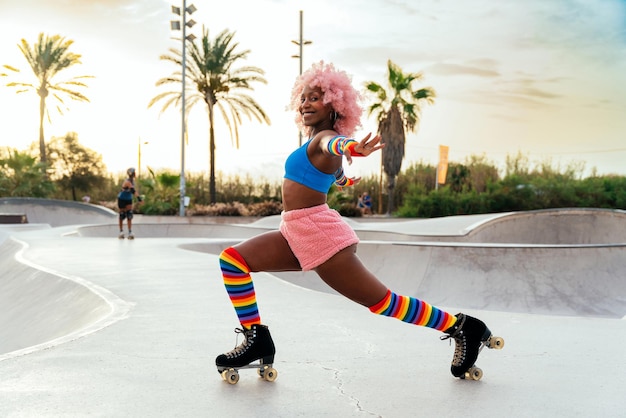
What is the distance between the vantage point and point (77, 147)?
5488 cm

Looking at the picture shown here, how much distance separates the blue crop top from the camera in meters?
3.59

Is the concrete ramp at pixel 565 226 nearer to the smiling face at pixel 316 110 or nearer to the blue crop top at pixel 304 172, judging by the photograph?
the smiling face at pixel 316 110

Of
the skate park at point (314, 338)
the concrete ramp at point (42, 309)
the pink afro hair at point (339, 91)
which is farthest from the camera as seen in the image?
the concrete ramp at point (42, 309)

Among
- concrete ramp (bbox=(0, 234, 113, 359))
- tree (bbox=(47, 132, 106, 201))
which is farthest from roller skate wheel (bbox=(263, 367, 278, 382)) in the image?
tree (bbox=(47, 132, 106, 201))

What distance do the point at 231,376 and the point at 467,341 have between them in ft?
4.54

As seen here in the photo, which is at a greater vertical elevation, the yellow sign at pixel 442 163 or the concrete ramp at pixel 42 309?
the yellow sign at pixel 442 163

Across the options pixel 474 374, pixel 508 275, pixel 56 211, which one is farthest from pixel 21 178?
pixel 474 374

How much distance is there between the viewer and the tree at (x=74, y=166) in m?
54.0

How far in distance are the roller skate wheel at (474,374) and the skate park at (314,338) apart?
6cm

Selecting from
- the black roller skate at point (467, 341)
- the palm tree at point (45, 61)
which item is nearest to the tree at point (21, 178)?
the palm tree at point (45, 61)

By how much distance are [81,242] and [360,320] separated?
36.4ft

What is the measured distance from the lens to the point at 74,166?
54.3m

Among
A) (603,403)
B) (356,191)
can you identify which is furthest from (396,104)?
(603,403)

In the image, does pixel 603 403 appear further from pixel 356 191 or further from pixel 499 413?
pixel 356 191
